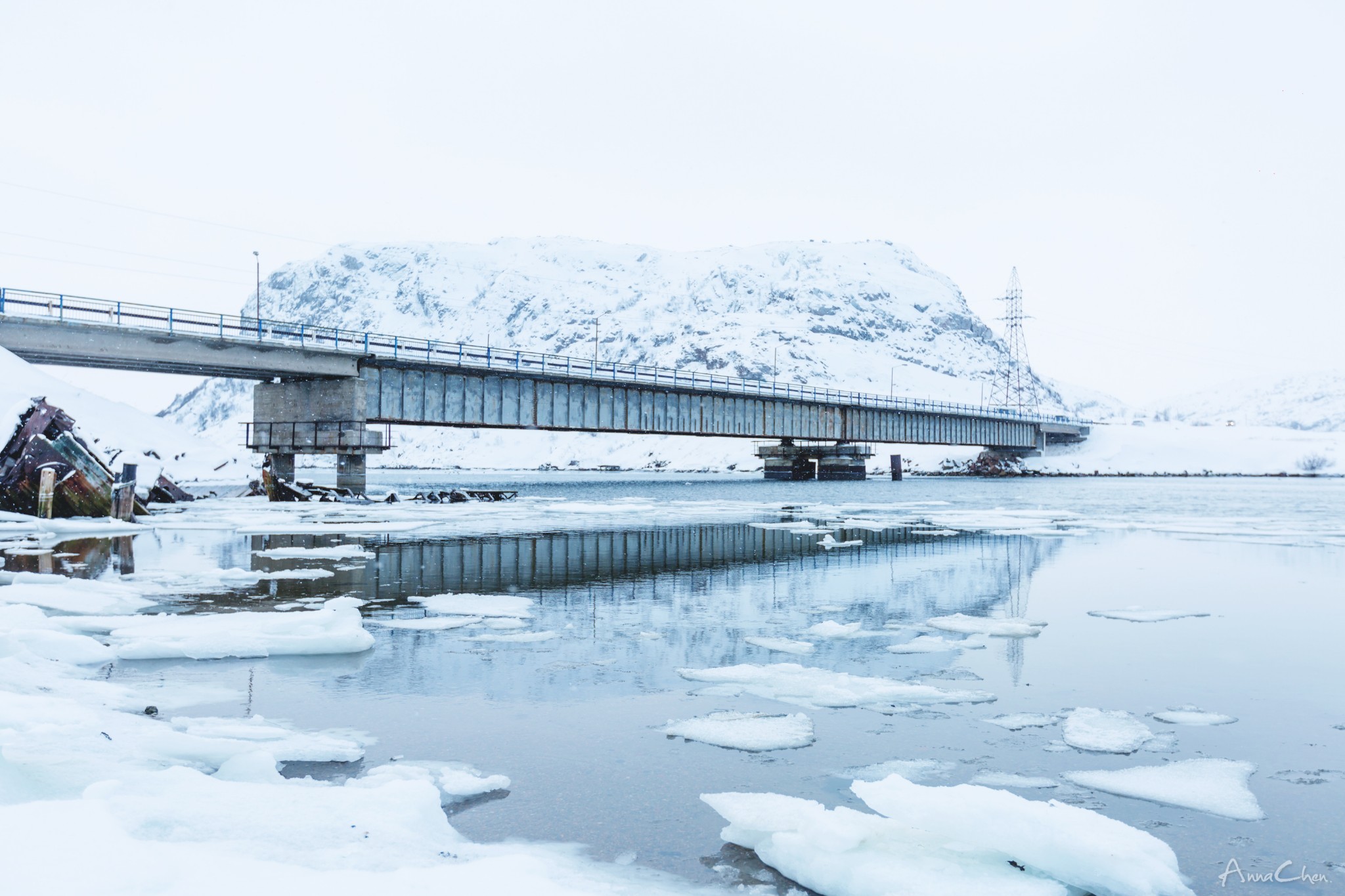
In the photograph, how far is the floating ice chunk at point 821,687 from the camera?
319 inches

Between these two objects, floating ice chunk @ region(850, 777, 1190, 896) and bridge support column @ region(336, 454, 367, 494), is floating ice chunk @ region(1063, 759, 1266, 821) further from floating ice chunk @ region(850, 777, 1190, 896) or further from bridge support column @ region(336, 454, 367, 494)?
bridge support column @ region(336, 454, 367, 494)

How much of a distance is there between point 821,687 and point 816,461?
81508 millimetres

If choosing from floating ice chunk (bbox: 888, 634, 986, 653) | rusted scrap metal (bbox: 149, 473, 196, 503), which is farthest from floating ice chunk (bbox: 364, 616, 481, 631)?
rusted scrap metal (bbox: 149, 473, 196, 503)

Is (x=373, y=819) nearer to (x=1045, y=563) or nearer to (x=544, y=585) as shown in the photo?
(x=544, y=585)

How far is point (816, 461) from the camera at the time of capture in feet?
292

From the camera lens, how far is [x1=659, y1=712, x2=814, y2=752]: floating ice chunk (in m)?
6.85

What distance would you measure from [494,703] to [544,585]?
24.3 feet

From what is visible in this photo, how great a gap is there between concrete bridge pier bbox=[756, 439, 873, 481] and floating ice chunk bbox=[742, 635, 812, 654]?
76.8 m

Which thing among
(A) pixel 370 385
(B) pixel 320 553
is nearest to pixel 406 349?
(A) pixel 370 385

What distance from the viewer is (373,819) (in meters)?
4.88

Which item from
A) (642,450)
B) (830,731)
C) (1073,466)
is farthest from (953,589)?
(642,450)

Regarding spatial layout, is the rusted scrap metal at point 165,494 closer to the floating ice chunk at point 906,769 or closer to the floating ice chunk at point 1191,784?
the floating ice chunk at point 906,769

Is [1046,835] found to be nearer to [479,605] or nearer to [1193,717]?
[1193,717]

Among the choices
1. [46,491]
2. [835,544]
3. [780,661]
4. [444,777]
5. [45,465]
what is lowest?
[835,544]
